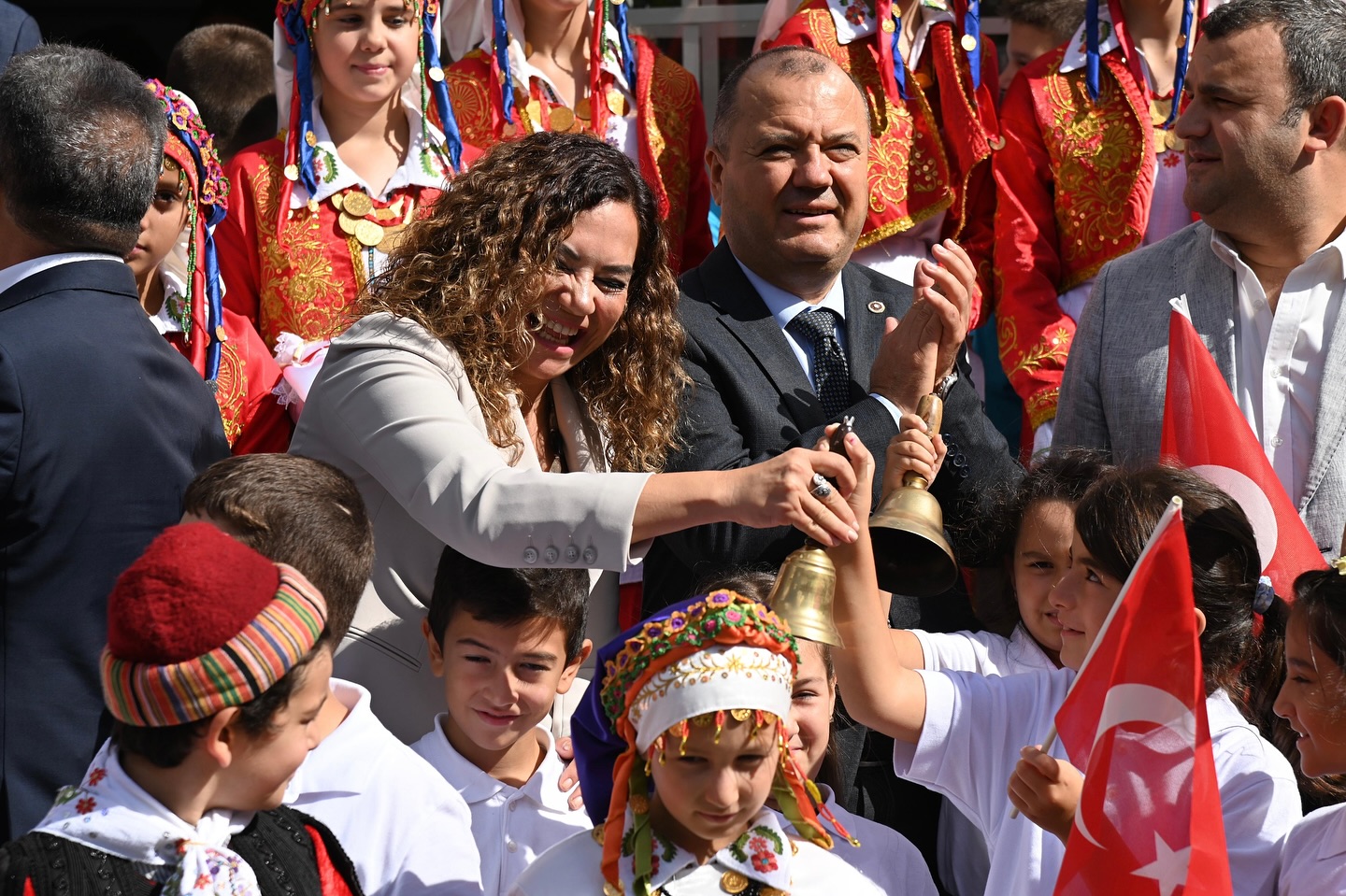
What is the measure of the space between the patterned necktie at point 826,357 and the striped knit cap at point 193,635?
184cm

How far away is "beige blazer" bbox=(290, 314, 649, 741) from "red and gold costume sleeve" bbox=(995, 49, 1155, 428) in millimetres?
1649

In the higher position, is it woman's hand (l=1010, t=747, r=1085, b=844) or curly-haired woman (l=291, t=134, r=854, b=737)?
curly-haired woman (l=291, t=134, r=854, b=737)

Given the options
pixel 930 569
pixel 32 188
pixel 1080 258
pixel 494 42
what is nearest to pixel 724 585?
pixel 930 569

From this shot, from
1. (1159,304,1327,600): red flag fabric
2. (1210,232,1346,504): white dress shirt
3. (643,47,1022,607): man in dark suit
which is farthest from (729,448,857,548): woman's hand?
(1210,232,1346,504): white dress shirt

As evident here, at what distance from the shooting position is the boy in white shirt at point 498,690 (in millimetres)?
3264

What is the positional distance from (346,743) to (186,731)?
699mm

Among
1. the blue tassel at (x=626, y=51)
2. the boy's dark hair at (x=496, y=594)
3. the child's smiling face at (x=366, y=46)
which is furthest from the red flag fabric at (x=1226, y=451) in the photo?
the child's smiling face at (x=366, y=46)

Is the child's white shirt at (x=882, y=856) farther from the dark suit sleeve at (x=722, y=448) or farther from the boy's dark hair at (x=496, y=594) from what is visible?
the boy's dark hair at (x=496, y=594)

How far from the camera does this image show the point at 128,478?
122 inches

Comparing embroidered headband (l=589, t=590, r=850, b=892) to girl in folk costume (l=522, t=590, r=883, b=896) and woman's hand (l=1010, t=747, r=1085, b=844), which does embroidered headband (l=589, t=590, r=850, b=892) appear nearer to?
girl in folk costume (l=522, t=590, r=883, b=896)

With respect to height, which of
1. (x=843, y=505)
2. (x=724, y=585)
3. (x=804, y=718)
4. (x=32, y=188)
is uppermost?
(x=32, y=188)

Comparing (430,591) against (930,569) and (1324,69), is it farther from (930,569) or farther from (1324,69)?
(1324,69)

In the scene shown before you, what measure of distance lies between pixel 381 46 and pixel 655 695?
2632 millimetres

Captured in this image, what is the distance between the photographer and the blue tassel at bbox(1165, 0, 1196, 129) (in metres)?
5.00
